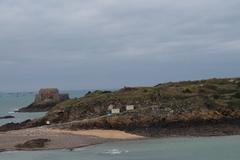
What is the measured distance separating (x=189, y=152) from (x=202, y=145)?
352cm

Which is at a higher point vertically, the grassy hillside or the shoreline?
the grassy hillside

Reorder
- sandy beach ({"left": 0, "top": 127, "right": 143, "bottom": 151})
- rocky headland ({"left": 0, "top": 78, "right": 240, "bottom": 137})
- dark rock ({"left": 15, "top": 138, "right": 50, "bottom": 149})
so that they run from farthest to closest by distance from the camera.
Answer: rocky headland ({"left": 0, "top": 78, "right": 240, "bottom": 137}), sandy beach ({"left": 0, "top": 127, "right": 143, "bottom": 151}), dark rock ({"left": 15, "top": 138, "right": 50, "bottom": 149})

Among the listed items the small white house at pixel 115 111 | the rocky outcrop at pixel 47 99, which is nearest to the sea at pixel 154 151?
the small white house at pixel 115 111

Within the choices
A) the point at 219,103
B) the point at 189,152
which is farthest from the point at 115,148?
the point at 219,103

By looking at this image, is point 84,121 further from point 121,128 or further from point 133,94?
point 133,94

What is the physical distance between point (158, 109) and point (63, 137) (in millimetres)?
10638

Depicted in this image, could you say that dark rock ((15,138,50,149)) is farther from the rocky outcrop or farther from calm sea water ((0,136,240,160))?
the rocky outcrop

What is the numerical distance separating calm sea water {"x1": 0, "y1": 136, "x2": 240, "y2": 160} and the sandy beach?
198cm

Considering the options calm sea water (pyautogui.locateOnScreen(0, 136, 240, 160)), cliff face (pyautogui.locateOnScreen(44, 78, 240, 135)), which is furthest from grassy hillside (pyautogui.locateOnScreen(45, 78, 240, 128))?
calm sea water (pyautogui.locateOnScreen(0, 136, 240, 160))

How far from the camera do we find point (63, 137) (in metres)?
47.6

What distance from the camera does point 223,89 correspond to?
6250cm

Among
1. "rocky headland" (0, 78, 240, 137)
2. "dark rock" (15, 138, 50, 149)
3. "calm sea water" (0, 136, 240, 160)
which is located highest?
"rocky headland" (0, 78, 240, 137)

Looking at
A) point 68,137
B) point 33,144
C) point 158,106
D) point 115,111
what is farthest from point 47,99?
point 33,144

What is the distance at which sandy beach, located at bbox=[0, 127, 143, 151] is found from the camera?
44.6 metres
